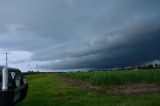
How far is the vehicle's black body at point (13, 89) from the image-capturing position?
25.9ft

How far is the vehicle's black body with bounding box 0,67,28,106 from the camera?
311 inches

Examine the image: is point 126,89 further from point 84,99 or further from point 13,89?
point 13,89

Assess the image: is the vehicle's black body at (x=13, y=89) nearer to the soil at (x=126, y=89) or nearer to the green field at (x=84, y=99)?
the green field at (x=84, y=99)

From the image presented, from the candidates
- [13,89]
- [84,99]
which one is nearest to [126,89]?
[84,99]

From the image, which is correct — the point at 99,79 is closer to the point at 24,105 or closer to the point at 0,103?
the point at 24,105

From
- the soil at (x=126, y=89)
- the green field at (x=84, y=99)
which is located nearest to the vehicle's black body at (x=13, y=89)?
the green field at (x=84, y=99)

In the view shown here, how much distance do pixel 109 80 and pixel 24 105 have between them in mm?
20286

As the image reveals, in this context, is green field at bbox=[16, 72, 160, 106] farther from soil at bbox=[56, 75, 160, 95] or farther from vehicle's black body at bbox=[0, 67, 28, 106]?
vehicle's black body at bbox=[0, 67, 28, 106]

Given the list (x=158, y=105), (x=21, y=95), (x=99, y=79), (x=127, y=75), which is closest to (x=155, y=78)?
(x=127, y=75)

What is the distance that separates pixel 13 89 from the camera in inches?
331

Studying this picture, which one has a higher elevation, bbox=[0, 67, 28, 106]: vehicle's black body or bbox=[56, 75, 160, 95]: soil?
bbox=[0, 67, 28, 106]: vehicle's black body

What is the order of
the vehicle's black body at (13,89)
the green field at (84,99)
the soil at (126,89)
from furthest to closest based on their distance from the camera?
the soil at (126,89)
the green field at (84,99)
the vehicle's black body at (13,89)

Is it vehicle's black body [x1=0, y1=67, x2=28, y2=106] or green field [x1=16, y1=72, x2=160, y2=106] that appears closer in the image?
vehicle's black body [x1=0, y1=67, x2=28, y2=106]

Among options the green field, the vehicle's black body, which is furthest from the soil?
the vehicle's black body
